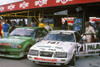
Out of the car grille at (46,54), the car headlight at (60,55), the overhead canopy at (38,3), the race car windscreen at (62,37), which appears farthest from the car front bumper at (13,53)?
the overhead canopy at (38,3)

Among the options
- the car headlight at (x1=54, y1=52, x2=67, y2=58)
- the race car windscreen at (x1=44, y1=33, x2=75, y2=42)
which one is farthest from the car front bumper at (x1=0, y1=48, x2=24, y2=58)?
the car headlight at (x1=54, y1=52, x2=67, y2=58)

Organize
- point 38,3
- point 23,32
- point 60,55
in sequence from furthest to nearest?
point 38,3, point 23,32, point 60,55

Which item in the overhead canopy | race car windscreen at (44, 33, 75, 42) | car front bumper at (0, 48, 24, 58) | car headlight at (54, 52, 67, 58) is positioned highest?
the overhead canopy

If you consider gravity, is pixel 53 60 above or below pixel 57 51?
below

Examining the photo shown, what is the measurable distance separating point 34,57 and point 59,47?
2.96ft

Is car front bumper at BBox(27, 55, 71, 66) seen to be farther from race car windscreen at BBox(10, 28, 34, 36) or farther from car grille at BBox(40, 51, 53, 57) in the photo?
race car windscreen at BBox(10, 28, 34, 36)

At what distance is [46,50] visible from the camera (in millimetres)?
4922

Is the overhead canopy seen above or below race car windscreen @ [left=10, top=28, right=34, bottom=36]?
above

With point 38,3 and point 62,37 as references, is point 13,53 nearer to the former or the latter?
point 62,37

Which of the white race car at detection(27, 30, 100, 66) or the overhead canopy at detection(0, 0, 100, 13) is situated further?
the overhead canopy at detection(0, 0, 100, 13)

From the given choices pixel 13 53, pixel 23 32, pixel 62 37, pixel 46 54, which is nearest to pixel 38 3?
pixel 23 32

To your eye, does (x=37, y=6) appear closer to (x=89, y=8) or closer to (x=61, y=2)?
(x=61, y=2)

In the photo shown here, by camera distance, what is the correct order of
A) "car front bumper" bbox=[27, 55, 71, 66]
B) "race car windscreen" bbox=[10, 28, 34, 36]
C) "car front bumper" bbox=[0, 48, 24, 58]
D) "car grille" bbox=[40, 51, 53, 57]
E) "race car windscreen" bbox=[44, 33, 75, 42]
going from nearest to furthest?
"car front bumper" bbox=[27, 55, 71, 66], "car grille" bbox=[40, 51, 53, 57], "race car windscreen" bbox=[44, 33, 75, 42], "car front bumper" bbox=[0, 48, 24, 58], "race car windscreen" bbox=[10, 28, 34, 36]

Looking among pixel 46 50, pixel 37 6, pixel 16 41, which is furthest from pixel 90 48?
pixel 37 6
